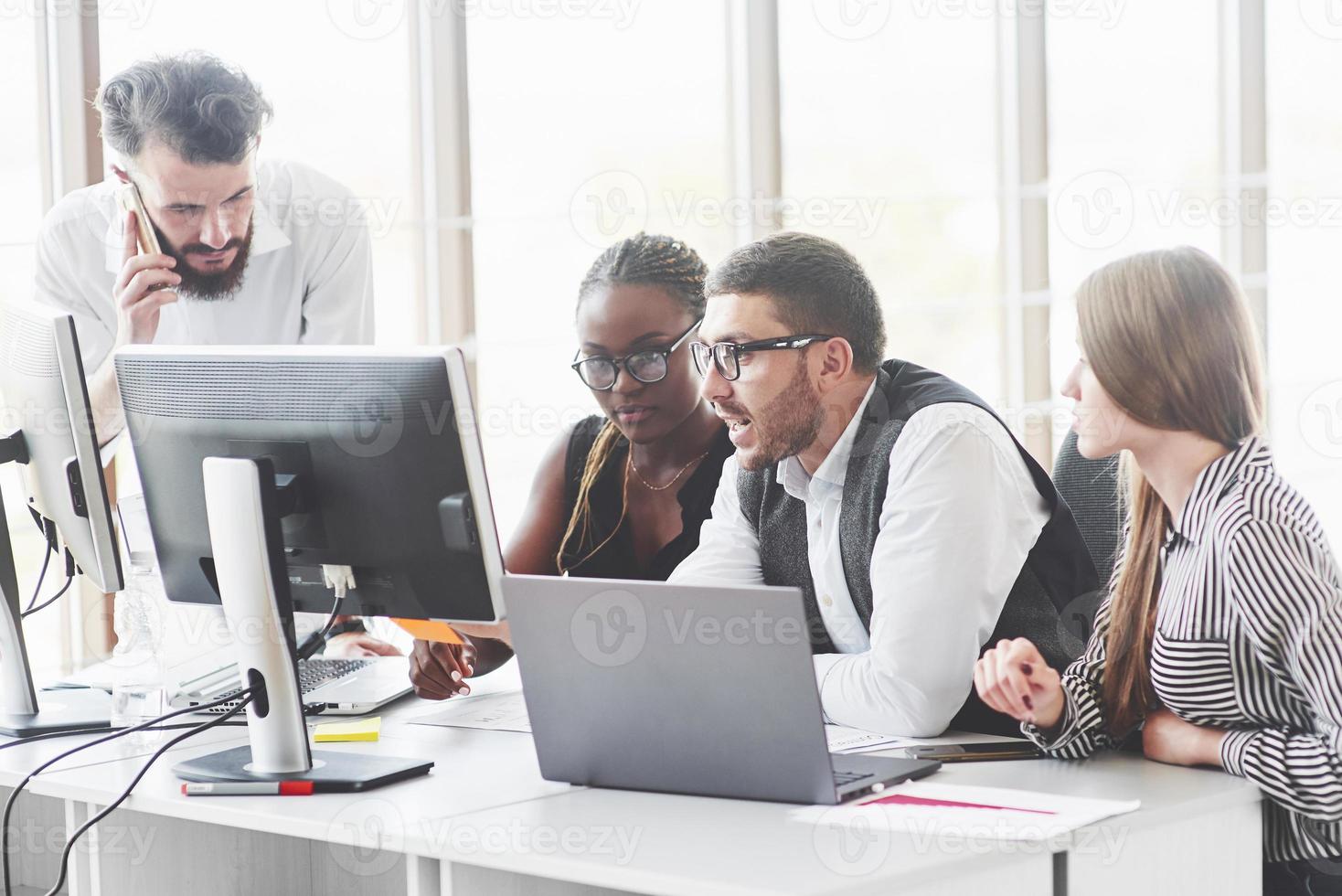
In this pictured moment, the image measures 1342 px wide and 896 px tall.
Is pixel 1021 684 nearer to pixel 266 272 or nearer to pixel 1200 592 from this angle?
pixel 1200 592

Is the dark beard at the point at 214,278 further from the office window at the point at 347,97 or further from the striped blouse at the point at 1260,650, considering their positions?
the striped blouse at the point at 1260,650

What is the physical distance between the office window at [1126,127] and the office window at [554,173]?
68.8 inches

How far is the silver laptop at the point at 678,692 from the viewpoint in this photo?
51.9 inches

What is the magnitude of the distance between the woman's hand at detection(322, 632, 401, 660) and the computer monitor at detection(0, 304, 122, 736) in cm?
38

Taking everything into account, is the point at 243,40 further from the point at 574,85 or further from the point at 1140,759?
the point at 1140,759

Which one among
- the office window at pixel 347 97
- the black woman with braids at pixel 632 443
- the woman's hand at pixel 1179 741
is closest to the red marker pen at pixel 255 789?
the black woman with braids at pixel 632 443

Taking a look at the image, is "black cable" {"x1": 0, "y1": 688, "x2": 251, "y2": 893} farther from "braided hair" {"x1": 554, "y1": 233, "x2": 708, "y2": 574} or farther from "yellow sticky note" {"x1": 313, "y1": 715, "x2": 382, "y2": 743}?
"braided hair" {"x1": 554, "y1": 233, "x2": 708, "y2": 574}

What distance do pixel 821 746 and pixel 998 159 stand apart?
463cm

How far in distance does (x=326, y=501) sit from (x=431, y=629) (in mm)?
253

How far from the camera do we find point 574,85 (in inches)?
165

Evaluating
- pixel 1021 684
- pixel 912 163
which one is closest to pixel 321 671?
pixel 1021 684

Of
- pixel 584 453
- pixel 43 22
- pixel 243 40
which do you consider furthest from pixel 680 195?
pixel 584 453

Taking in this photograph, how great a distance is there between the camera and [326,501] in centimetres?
154

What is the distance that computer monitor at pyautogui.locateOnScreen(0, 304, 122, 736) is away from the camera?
1.76 metres
